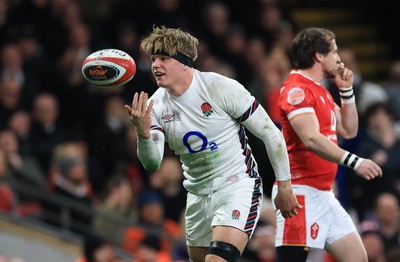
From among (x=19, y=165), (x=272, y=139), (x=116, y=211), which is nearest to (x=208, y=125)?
(x=272, y=139)

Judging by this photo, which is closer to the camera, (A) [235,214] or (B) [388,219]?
(A) [235,214]

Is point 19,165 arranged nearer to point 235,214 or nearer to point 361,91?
point 361,91

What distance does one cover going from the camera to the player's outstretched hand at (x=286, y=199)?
8.19m

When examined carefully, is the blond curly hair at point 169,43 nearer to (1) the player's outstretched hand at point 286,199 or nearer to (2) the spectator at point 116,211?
(1) the player's outstretched hand at point 286,199

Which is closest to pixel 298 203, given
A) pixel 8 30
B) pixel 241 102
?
pixel 241 102

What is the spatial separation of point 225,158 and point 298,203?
2.30 ft

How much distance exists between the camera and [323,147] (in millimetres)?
8320

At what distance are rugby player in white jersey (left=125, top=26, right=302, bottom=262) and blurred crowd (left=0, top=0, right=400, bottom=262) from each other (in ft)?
11.7

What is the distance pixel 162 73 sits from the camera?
8.09m

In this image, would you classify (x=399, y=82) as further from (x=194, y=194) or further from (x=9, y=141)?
(x=194, y=194)

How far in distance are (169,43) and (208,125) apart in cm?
65

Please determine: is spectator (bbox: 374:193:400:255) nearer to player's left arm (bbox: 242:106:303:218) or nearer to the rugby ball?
player's left arm (bbox: 242:106:303:218)

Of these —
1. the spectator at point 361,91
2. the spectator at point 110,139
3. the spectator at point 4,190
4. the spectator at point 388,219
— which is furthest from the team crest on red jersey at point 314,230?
the spectator at point 361,91

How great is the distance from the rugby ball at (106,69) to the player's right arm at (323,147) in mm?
1348
